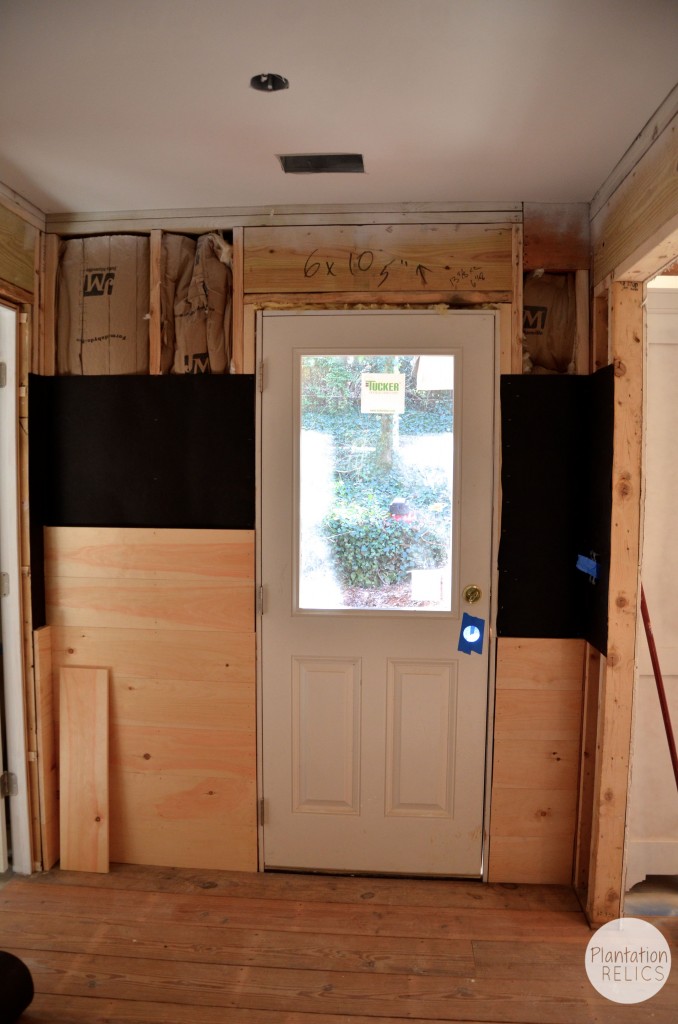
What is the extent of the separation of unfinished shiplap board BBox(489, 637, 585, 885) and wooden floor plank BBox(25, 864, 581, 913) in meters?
0.09

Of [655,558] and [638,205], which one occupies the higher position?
[638,205]

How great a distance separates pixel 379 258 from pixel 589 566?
1443 mm

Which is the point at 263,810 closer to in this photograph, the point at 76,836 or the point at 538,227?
the point at 76,836

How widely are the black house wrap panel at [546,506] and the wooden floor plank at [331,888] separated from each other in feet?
3.40

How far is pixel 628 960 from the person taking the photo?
2154 mm

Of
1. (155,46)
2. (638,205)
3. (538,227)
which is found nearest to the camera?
(155,46)

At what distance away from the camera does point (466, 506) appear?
2.46 m

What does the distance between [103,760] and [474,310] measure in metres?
2.37

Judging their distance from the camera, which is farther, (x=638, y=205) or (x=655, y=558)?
(x=655, y=558)

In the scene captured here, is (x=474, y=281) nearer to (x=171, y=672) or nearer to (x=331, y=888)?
(x=171, y=672)

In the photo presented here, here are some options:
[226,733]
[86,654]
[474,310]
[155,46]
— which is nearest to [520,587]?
[474,310]

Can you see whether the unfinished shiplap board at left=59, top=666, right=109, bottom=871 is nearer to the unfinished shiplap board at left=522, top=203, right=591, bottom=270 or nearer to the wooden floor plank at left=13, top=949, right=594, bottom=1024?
the wooden floor plank at left=13, top=949, right=594, bottom=1024

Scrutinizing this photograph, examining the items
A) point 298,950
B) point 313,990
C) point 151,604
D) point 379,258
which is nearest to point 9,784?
point 151,604

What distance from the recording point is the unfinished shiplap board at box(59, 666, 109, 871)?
2582 mm
